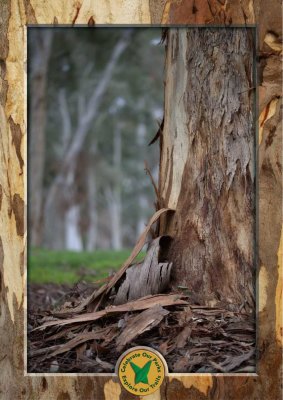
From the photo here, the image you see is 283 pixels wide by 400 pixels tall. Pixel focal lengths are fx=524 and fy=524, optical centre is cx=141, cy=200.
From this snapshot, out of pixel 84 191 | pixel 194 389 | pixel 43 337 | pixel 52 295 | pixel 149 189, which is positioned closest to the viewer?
pixel 194 389

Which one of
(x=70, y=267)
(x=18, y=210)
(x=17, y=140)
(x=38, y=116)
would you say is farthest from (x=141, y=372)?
(x=38, y=116)

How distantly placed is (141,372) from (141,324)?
0.15m

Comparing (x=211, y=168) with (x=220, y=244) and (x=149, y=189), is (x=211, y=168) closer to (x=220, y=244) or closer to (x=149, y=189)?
(x=220, y=244)

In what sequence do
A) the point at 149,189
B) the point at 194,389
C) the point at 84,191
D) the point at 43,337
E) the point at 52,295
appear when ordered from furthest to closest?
the point at 149,189 < the point at 84,191 < the point at 52,295 < the point at 43,337 < the point at 194,389

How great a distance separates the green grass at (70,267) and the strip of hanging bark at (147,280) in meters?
1.95

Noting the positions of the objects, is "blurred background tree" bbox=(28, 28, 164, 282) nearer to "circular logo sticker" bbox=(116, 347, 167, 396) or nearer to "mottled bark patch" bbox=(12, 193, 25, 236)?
"mottled bark patch" bbox=(12, 193, 25, 236)

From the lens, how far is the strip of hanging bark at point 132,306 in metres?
1.83

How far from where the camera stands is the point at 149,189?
18375 millimetres

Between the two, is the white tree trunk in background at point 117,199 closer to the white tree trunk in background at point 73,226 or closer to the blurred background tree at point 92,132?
the blurred background tree at point 92,132

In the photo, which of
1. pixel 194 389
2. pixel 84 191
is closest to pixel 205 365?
pixel 194 389

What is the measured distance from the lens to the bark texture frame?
1.69 m

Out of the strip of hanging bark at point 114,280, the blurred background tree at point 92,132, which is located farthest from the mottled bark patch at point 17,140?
the blurred background tree at point 92,132

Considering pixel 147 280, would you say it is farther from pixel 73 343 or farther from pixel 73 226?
pixel 73 226

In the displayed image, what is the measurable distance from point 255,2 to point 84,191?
601 inches
